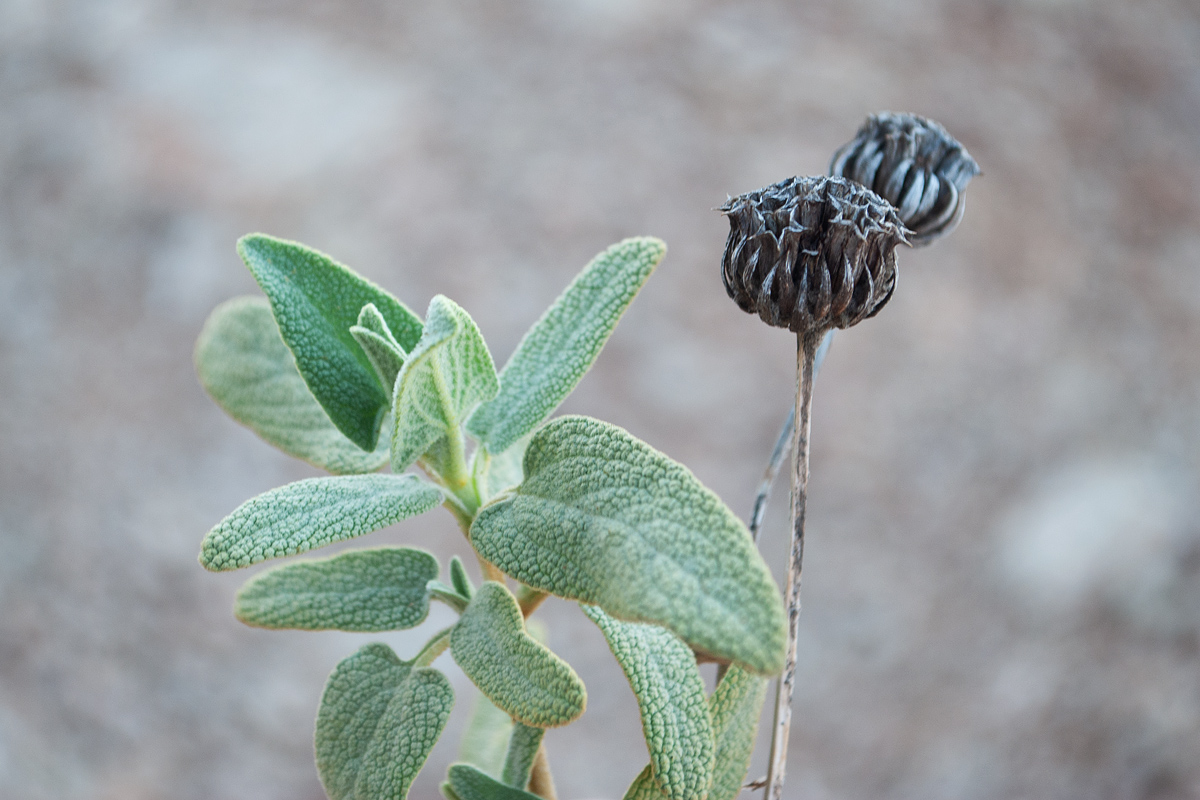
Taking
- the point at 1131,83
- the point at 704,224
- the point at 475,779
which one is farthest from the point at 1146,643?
the point at 475,779

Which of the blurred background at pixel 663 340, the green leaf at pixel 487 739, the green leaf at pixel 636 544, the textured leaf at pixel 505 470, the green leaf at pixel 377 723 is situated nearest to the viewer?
the green leaf at pixel 636 544

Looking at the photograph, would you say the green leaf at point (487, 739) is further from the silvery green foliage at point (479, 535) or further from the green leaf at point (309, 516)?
the green leaf at point (309, 516)

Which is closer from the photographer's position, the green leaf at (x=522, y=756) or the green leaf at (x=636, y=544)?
the green leaf at (x=636, y=544)

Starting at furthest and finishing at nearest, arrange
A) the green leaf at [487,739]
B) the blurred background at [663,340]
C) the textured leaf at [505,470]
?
the blurred background at [663,340]
the green leaf at [487,739]
the textured leaf at [505,470]

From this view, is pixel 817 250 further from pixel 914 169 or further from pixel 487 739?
pixel 487 739

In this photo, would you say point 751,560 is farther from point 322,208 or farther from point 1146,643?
point 322,208

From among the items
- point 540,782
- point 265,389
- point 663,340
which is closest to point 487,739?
point 540,782

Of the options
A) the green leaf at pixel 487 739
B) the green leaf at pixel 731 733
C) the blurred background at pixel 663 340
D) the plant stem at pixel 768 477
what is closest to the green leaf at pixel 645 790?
the green leaf at pixel 731 733
